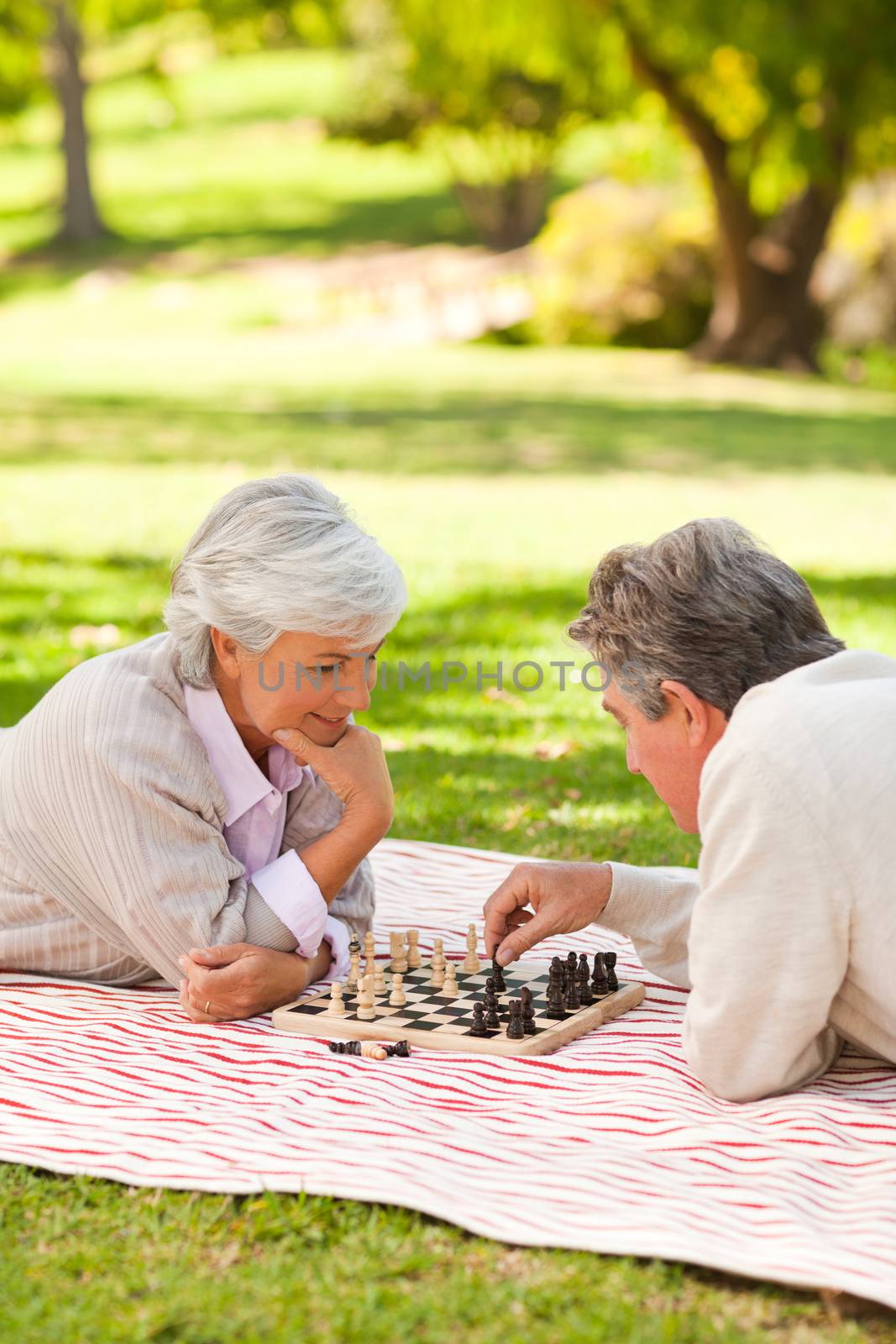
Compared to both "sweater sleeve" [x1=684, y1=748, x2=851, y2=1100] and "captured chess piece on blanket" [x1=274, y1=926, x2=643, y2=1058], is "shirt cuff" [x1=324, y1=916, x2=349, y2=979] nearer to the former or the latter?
"captured chess piece on blanket" [x1=274, y1=926, x2=643, y2=1058]

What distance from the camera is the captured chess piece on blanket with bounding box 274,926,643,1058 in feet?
14.0

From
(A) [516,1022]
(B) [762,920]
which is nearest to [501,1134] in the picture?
(A) [516,1022]

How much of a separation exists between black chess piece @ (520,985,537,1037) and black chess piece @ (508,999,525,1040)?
0.05 ft

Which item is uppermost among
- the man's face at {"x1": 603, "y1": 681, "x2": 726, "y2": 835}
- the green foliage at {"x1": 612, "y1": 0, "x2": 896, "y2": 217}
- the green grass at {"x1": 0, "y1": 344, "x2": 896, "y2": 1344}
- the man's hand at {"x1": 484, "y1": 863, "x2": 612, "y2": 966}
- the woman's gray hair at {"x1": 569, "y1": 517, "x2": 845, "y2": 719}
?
the green foliage at {"x1": 612, "y1": 0, "x2": 896, "y2": 217}

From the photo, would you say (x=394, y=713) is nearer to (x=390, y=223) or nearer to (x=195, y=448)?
(x=195, y=448)

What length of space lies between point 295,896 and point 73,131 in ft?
127

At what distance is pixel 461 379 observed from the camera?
23766 mm

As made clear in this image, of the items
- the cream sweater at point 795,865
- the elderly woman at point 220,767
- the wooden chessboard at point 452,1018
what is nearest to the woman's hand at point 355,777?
the elderly woman at point 220,767

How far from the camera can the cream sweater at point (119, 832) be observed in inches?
170

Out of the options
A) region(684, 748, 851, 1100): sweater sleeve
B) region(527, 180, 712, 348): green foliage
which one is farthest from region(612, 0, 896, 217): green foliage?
region(684, 748, 851, 1100): sweater sleeve

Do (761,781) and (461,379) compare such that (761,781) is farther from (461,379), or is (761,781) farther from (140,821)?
(461,379)

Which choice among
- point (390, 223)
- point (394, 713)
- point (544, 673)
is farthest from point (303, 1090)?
point (390, 223)

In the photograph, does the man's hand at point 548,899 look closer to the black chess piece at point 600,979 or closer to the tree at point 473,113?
the black chess piece at point 600,979

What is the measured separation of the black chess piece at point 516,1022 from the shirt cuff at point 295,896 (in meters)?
0.61
